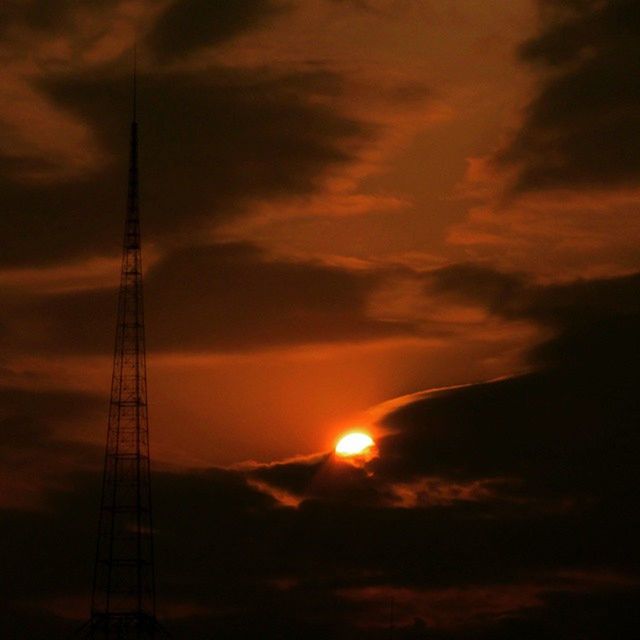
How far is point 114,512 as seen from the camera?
18712 centimetres

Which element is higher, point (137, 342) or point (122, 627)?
point (137, 342)

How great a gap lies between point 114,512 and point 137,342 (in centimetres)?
1713

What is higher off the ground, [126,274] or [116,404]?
[126,274]

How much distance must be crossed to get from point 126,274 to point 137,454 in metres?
17.9

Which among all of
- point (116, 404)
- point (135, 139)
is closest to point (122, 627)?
point (116, 404)


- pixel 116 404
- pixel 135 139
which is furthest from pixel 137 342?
pixel 135 139

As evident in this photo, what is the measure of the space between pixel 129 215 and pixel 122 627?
41186mm

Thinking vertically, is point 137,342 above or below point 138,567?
above

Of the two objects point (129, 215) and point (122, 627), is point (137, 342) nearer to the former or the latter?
point (129, 215)

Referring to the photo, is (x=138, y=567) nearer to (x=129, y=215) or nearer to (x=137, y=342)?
(x=137, y=342)

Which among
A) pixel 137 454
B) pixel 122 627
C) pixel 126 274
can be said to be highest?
pixel 126 274

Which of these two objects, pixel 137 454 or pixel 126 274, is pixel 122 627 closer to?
pixel 137 454

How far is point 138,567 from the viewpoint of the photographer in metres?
185

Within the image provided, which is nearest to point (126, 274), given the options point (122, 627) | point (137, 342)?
point (137, 342)
